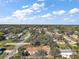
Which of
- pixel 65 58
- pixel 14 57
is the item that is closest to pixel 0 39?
pixel 14 57

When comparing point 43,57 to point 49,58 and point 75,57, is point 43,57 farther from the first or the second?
point 75,57

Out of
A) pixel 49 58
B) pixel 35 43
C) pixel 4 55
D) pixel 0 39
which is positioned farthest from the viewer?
pixel 0 39

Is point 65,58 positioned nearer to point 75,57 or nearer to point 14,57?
point 75,57

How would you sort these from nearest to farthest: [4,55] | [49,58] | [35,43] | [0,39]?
[49,58], [4,55], [35,43], [0,39]

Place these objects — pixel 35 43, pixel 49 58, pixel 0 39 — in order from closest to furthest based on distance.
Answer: pixel 49 58
pixel 35 43
pixel 0 39

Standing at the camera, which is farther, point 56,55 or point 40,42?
point 40,42

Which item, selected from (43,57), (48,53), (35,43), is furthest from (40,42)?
(43,57)

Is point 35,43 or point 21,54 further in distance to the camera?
point 35,43

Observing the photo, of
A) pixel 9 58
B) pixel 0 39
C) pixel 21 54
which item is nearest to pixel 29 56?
pixel 21 54
